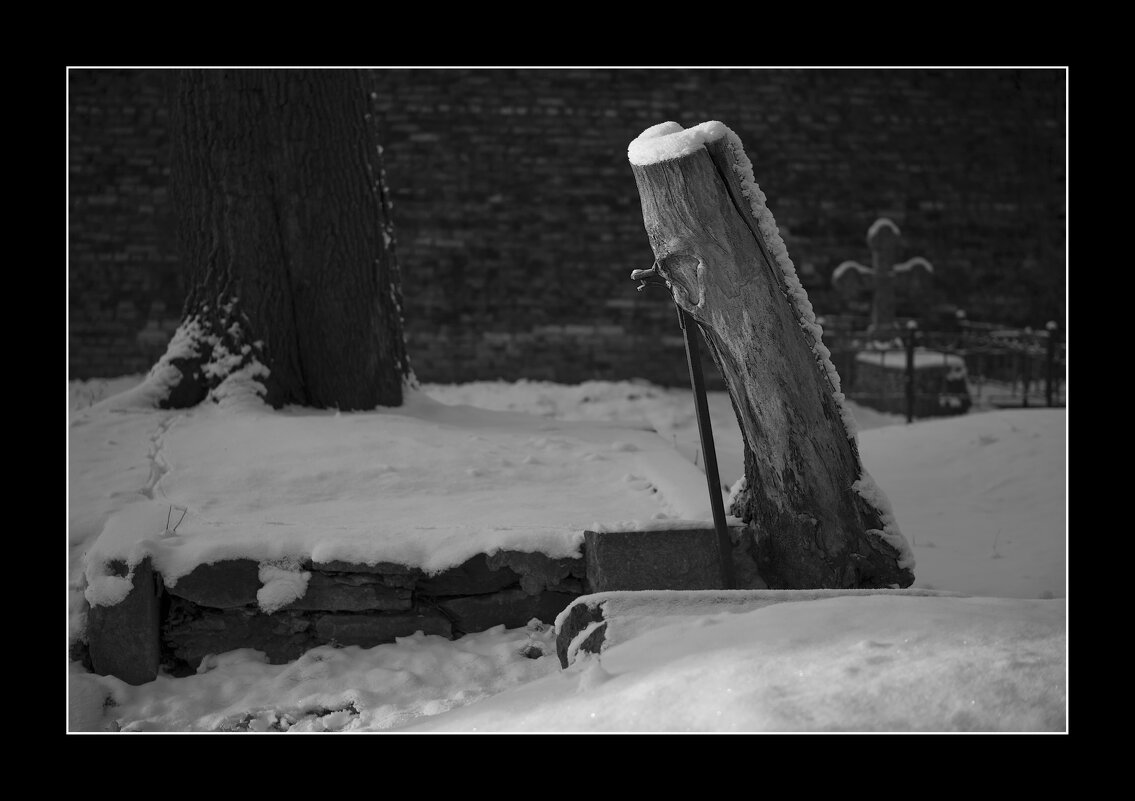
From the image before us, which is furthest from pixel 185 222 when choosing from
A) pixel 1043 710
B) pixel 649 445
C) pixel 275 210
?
pixel 1043 710

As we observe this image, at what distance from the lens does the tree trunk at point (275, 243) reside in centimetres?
562

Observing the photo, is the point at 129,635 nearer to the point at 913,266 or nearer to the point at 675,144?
the point at 675,144

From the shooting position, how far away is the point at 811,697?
193 cm

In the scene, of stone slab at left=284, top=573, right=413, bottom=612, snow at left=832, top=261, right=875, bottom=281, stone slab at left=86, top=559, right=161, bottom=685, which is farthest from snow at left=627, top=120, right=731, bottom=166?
snow at left=832, top=261, right=875, bottom=281

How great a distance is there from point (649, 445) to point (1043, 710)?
11.2ft

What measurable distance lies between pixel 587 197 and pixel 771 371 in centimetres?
740

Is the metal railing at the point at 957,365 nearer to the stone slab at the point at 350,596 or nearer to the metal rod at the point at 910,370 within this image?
the metal rod at the point at 910,370

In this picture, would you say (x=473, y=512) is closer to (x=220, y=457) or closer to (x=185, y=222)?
(x=220, y=457)

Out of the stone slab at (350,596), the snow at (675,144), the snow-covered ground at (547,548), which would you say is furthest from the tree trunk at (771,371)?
the stone slab at (350,596)

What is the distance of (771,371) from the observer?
10.3 ft

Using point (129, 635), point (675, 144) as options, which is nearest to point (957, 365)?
point (675, 144)

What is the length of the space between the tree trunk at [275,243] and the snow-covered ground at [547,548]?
342 millimetres

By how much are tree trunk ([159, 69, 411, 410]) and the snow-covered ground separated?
1.12ft

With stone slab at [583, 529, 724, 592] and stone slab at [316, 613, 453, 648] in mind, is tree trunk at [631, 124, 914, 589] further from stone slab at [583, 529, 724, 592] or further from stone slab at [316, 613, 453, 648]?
stone slab at [316, 613, 453, 648]
